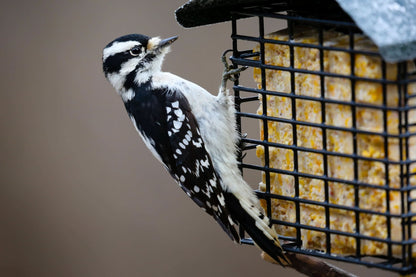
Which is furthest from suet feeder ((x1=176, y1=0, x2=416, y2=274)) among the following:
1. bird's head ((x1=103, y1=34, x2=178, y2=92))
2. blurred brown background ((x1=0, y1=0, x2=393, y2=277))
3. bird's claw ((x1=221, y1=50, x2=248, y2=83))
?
blurred brown background ((x1=0, y1=0, x2=393, y2=277))

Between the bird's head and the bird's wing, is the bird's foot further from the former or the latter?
the bird's head

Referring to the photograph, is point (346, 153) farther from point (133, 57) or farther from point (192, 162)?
point (133, 57)

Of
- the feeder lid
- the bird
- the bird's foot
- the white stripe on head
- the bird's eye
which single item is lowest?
the bird

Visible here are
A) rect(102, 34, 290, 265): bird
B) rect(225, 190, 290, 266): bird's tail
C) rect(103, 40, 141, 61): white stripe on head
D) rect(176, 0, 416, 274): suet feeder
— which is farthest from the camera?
rect(103, 40, 141, 61): white stripe on head

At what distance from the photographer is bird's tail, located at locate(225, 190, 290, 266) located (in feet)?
9.25

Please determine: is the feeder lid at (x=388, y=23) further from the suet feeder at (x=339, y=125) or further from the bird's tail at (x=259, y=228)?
the bird's tail at (x=259, y=228)

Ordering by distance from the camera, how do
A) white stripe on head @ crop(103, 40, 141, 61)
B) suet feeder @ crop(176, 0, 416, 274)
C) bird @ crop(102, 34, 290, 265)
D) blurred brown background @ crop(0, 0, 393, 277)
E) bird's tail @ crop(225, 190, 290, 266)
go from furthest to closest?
blurred brown background @ crop(0, 0, 393, 277) → white stripe on head @ crop(103, 40, 141, 61) → bird @ crop(102, 34, 290, 265) → bird's tail @ crop(225, 190, 290, 266) → suet feeder @ crop(176, 0, 416, 274)

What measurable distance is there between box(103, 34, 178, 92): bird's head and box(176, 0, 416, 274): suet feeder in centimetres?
43

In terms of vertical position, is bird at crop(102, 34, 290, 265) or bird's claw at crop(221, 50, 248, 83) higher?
bird's claw at crop(221, 50, 248, 83)

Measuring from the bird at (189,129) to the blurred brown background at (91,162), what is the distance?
1920 mm

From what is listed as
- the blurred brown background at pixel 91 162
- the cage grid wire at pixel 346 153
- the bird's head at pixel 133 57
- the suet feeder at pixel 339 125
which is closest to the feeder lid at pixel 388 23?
the suet feeder at pixel 339 125

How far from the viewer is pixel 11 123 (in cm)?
571

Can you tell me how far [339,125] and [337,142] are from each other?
0.06 metres

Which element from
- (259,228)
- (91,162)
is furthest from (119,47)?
(91,162)
